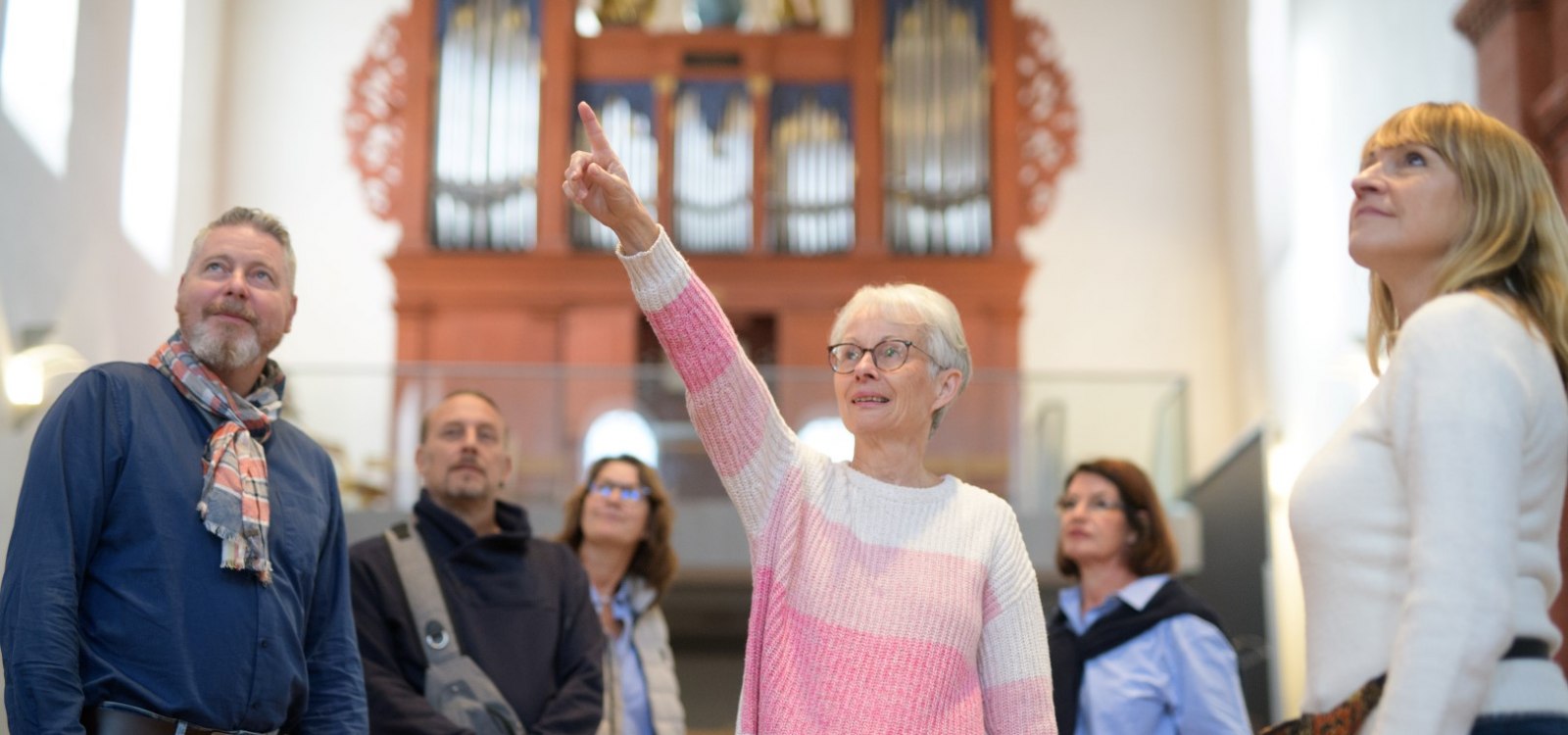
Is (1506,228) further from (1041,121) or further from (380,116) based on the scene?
(380,116)

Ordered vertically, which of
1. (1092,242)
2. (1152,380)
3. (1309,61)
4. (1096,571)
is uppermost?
(1309,61)

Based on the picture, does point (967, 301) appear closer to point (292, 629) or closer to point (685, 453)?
point (685, 453)

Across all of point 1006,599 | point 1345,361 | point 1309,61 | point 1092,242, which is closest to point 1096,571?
point 1006,599

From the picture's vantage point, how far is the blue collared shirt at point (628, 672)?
13.3 feet

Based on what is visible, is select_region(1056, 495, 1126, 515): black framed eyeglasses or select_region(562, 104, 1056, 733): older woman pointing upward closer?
select_region(562, 104, 1056, 733): older woman pointing upward

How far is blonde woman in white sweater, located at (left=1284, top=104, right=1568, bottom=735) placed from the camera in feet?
5.31

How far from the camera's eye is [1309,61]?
30.9 feet

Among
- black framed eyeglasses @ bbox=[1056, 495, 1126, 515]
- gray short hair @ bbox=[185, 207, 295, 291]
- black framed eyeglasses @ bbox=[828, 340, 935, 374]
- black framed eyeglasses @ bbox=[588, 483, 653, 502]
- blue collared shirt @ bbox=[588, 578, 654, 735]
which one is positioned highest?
gray short hair @ bbox=[185, 207, 295, 291]

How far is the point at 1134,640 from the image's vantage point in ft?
11.7

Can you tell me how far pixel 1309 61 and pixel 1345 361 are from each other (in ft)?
6.26

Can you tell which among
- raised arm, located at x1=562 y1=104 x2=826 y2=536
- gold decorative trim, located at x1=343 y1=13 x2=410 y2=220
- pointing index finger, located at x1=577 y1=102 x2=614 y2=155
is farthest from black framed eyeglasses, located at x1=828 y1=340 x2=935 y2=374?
gold decorative trim, located at x1=343 y1=13 x2=410 y2=220

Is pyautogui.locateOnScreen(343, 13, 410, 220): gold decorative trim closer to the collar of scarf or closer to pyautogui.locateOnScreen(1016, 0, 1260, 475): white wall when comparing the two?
pyautogui.locateOnScreen(1016, 0, 1260, 475): white wall

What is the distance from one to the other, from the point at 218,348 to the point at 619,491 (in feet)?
5.76

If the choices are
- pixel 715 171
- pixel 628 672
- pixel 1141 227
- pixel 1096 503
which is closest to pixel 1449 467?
pixel 1096 503
